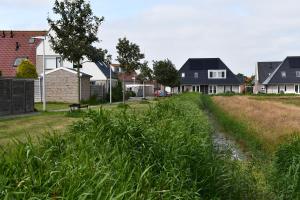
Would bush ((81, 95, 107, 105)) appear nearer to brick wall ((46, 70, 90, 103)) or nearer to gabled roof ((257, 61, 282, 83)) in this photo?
brick wall ((46, 70, 90, 103))

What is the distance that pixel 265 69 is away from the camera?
349 ft

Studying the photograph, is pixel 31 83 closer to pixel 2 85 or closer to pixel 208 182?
pixel 2 85

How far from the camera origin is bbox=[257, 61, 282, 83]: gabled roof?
10394 cm

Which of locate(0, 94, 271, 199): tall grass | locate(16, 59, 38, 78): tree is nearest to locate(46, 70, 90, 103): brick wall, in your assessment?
locate(16, 59, 38, 78): tree

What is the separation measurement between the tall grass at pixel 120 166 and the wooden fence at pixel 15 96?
51.0ft

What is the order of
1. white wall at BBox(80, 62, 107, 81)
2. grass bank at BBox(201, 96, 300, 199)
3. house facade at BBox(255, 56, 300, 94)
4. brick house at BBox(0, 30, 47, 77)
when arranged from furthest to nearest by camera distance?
house facade at BBox(255, 56, 300, 94) → white wall at BBox(80, 62, 107, 81) → brick house at BBox(0, 30, 47, 77) → grass bank at BBox(201, 96, 300, 199)

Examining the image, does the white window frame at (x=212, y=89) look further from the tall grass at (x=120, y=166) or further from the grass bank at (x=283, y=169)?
the tall grass at (x=120, y=166)

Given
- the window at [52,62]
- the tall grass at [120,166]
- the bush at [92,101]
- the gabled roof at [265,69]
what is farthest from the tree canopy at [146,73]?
the tall grass at [120,166]

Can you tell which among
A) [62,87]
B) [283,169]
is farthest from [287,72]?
[283,169]

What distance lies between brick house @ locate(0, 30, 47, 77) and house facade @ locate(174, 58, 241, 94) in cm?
4259

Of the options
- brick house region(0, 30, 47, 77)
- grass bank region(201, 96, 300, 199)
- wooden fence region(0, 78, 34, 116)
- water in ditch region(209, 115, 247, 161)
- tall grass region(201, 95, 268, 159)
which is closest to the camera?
grass bank region(201, 96, 300, 199)

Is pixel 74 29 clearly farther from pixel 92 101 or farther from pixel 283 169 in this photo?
pixel 283 169

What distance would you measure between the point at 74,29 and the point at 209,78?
2457 inches

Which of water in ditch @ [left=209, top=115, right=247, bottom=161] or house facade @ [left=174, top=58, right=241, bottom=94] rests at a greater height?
house facade @ [left=174, top=58, right=241, bottom=94]
